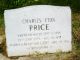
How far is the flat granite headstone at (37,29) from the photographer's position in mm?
4090

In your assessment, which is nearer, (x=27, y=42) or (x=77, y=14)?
(x=27, y=42)

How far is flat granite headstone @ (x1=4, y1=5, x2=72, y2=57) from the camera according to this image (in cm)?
409

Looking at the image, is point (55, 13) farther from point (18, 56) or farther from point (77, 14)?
point (77, 14)

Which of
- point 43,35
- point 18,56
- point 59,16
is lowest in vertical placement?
point 18,56

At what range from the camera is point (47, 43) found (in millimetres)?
4195

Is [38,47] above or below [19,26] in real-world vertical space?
below

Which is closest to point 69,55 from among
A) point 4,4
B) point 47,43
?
point 47,43

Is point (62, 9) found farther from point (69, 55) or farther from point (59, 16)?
point (69, 55)

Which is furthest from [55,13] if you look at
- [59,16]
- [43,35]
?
[43,35]

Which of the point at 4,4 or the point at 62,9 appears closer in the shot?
the point at 62,9

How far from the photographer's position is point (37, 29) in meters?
4.14

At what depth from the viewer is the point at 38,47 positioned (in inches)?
165

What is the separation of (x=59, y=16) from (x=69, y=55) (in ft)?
1.90

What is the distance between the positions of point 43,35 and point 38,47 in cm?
19
